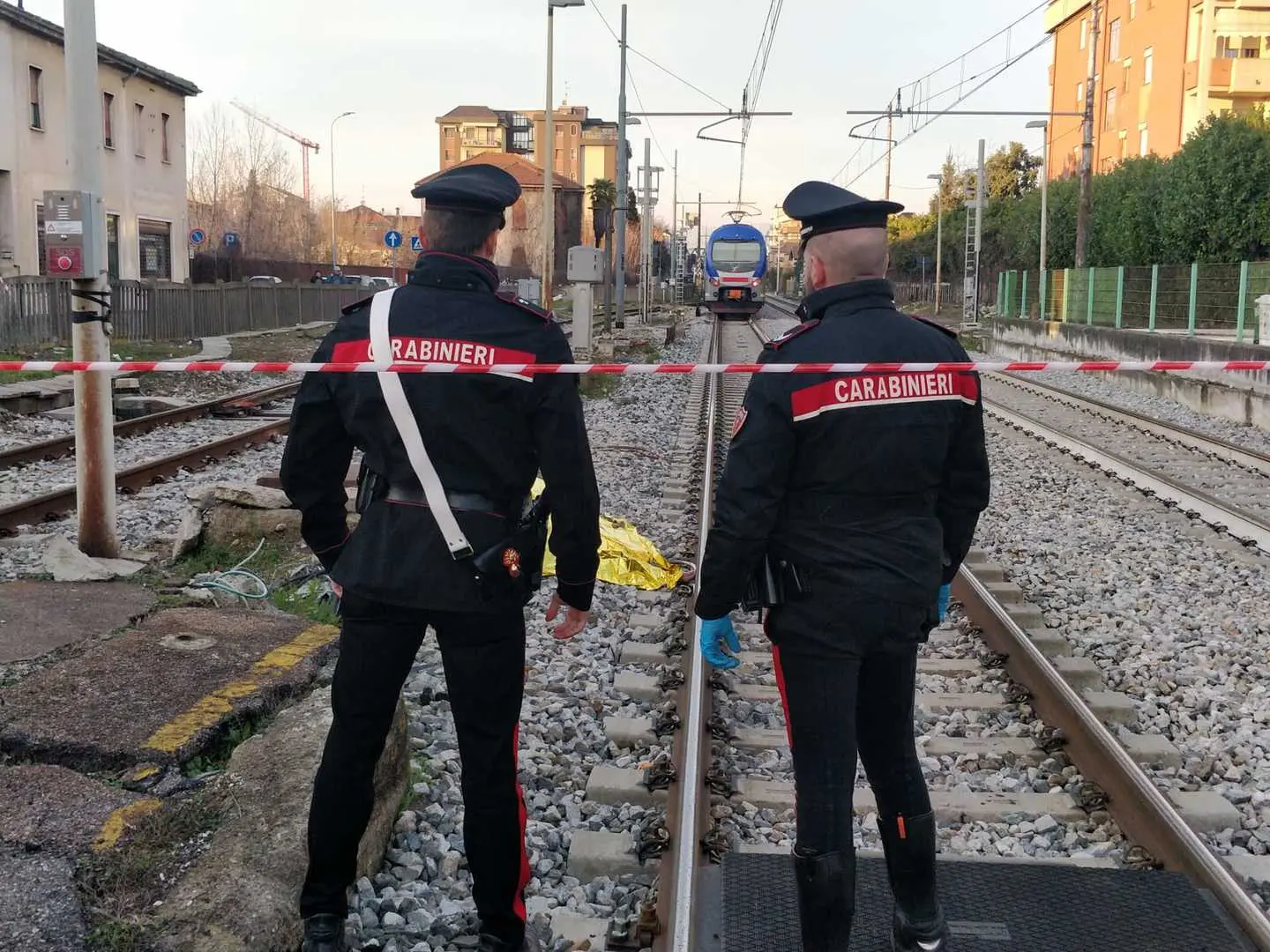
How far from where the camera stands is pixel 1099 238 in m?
38.7

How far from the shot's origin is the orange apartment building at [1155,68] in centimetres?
4584

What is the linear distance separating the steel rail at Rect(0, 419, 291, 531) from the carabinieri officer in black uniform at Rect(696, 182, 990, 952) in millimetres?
A: 4760

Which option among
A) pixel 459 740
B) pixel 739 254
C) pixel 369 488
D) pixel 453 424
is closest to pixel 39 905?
pixel 459 740

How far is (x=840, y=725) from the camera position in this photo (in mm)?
3176

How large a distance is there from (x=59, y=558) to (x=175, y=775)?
3.70m

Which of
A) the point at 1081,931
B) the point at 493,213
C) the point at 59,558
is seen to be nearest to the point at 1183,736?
the point at 1081,931

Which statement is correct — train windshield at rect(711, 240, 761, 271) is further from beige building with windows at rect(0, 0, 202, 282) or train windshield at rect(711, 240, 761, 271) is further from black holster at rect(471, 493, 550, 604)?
black holster at rect(471, 493, 550, 604)

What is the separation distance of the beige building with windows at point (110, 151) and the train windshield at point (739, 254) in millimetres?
17876

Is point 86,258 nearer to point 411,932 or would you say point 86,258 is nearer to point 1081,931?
point 411,932

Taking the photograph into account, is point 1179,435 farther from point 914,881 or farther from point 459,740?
point 459,740

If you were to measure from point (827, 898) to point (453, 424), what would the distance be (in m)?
1.50

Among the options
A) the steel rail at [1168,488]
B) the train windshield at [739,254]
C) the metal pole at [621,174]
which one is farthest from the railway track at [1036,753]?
the train windshield at [739,254]

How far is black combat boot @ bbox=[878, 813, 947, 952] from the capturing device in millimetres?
3369

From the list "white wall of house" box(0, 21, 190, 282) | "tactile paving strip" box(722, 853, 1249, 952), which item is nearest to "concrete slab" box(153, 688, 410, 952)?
"tactile paving strip" box(722, 853, 1249, 952)
